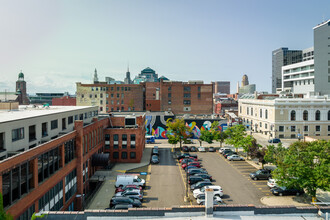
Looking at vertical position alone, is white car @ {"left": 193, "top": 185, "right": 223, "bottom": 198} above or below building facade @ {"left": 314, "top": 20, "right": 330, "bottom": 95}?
below

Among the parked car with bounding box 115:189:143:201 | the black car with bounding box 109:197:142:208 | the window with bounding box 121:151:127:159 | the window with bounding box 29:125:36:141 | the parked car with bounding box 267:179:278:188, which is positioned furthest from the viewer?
the window with bounding box 121:151:127:159

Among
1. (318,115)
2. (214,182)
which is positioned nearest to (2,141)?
(214,182)

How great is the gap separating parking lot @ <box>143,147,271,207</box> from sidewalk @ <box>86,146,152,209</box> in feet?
12.4

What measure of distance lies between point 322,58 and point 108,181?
95136mm

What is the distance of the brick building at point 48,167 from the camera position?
20.4 meters

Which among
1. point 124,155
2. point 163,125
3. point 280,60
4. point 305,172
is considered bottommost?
point 124,155

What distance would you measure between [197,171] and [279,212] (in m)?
26.6

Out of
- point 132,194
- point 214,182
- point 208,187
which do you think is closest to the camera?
point 132,194

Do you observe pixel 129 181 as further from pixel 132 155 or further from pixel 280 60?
pixel 280 60

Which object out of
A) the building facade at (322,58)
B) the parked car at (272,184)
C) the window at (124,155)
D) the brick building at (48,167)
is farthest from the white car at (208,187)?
the building facade at (322,58)

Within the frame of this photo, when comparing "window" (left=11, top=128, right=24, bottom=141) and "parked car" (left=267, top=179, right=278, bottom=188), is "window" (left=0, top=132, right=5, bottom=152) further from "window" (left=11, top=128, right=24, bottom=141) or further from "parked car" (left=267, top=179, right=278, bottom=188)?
"parked car" (left=267, top=179, right=278, bottom=188)

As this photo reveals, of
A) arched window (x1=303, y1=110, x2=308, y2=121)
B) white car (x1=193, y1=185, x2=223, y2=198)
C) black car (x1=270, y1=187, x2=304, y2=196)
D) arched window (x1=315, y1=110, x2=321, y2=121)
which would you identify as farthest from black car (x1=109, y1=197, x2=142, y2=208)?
arched window (x1=315, y1=110, x2=321, y2=121)

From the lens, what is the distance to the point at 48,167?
84.5ft

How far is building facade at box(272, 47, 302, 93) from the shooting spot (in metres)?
161
